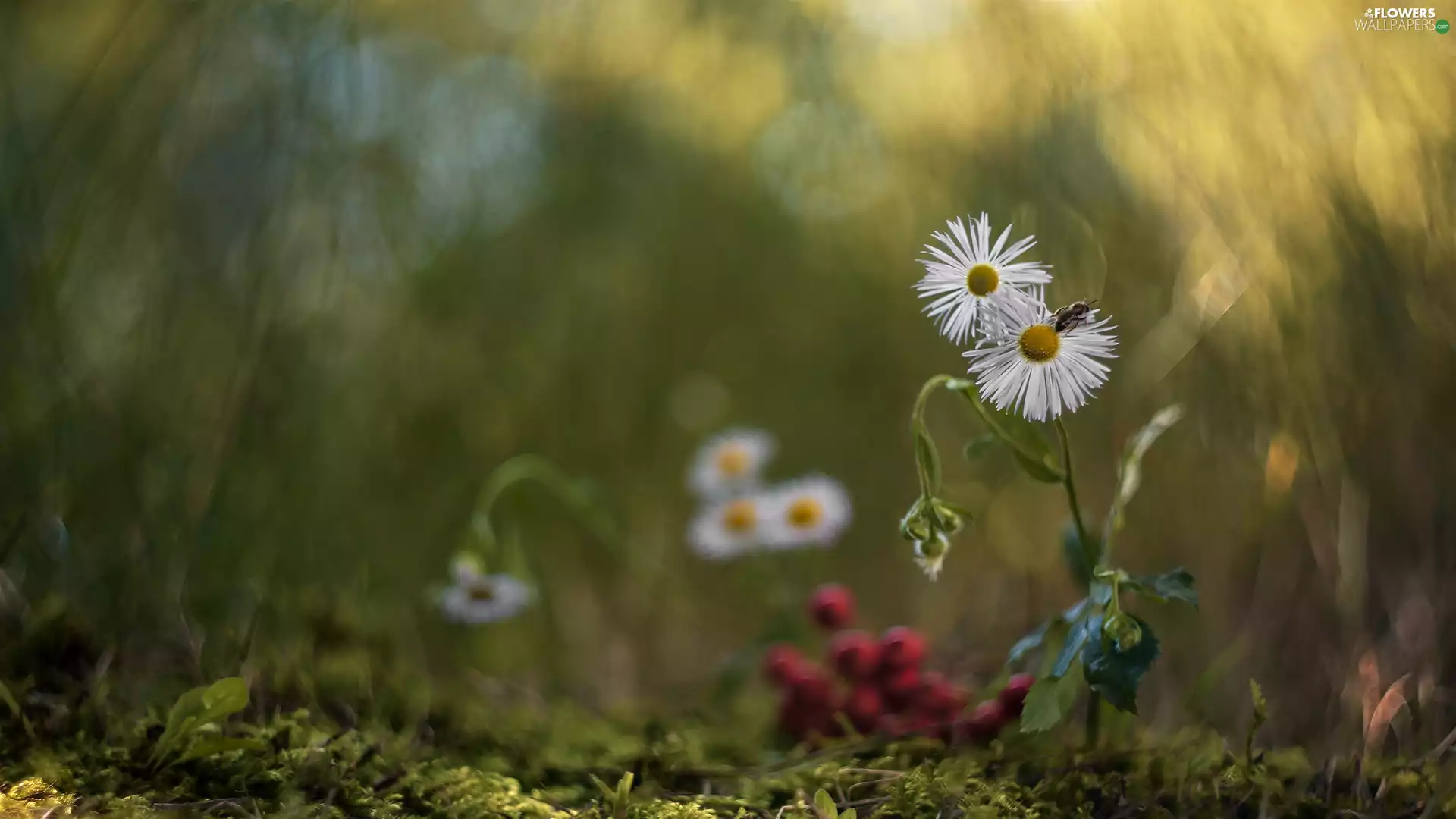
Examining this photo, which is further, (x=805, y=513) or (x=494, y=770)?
(x=805, y=513)

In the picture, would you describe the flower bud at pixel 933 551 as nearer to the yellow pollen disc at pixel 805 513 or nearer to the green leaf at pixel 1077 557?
the green leaf at pixel 1077 557

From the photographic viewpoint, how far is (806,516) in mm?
1212

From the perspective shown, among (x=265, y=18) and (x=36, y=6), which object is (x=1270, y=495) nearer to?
(x=265, y=18)

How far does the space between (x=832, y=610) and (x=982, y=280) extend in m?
0.55

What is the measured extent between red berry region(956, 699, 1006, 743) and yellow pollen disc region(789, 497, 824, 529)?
492mm

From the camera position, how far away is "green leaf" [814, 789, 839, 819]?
1.87 ft

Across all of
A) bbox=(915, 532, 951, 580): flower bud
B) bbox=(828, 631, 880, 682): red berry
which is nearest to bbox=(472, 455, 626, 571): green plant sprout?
bbox=(828, 631, 880, 682): red berry

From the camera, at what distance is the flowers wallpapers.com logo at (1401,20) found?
0.85m

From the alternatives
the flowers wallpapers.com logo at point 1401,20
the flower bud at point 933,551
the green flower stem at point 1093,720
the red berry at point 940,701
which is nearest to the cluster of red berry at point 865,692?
the red berry at point 940,701

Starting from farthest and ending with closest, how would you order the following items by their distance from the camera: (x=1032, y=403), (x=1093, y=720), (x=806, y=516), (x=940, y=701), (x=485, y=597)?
(x=806, y=516) < (x=485, y=597) < (x=940, y=701) < (x=1093, y=720) < (x=1032, y=403)

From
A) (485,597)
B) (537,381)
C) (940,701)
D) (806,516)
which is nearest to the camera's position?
(940,701)

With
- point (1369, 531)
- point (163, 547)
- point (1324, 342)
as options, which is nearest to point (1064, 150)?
point (1324, 342)

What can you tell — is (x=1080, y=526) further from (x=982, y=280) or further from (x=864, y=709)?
(x=864, y=709)

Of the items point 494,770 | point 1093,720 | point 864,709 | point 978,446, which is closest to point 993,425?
point 978,446
